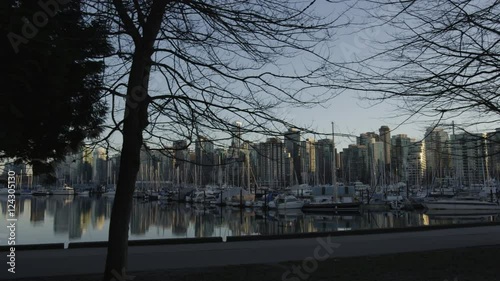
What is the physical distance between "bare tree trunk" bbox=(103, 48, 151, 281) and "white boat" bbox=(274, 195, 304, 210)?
5257 centimetres

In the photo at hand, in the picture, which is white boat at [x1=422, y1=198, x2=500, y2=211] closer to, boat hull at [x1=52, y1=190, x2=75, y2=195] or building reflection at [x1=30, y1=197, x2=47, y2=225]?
building reflection at [x1=30, y1=197, x2=47, y2=225]

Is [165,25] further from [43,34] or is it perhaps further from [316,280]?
[316,280]

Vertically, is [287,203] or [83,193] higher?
[83,193]

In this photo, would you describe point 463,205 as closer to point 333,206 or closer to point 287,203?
point 333,206

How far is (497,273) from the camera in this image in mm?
8398

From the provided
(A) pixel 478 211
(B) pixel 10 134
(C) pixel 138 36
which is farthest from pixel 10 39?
(A) pixel 478 211

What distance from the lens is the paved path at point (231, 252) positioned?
33.1 feet

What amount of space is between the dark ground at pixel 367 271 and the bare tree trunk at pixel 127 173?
1.76 metres

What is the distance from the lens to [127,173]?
6586 mm

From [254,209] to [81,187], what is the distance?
3433 inches

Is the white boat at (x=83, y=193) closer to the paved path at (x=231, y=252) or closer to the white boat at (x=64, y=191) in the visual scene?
the white boat at (x=64, y=191)

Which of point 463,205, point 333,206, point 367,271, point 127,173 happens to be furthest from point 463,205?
point 127,173

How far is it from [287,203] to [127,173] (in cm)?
5324

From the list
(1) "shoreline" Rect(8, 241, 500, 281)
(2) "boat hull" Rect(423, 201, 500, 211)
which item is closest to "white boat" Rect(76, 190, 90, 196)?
(2) "boat hull" Rect(423, 201, 500, 211)
